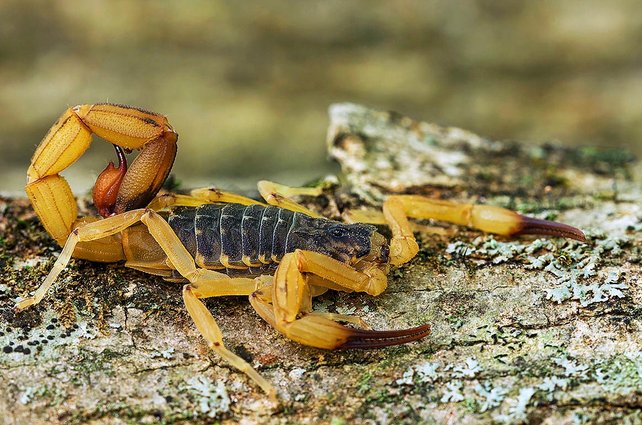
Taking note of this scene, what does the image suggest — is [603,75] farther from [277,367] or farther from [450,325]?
[277,367]

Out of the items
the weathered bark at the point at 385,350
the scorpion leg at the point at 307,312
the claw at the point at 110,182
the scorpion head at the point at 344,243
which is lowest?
the weathered bark at the point at 385,350

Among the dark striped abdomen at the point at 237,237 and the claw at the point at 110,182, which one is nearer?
the dark striped abdomen at the point at 237,237

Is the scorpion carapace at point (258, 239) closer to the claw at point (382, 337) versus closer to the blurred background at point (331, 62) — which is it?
the claw at point (382, 337)

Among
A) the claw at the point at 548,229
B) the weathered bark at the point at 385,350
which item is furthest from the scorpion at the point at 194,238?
the claw at the point at 548,229

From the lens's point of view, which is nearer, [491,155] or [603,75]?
[491,155]

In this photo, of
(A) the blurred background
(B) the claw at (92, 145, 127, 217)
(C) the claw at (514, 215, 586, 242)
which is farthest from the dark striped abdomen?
(A) the blurred background

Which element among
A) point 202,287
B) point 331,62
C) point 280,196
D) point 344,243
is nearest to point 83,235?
point 202,287

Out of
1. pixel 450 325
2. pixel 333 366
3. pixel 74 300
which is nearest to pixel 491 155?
pixel 450 325
